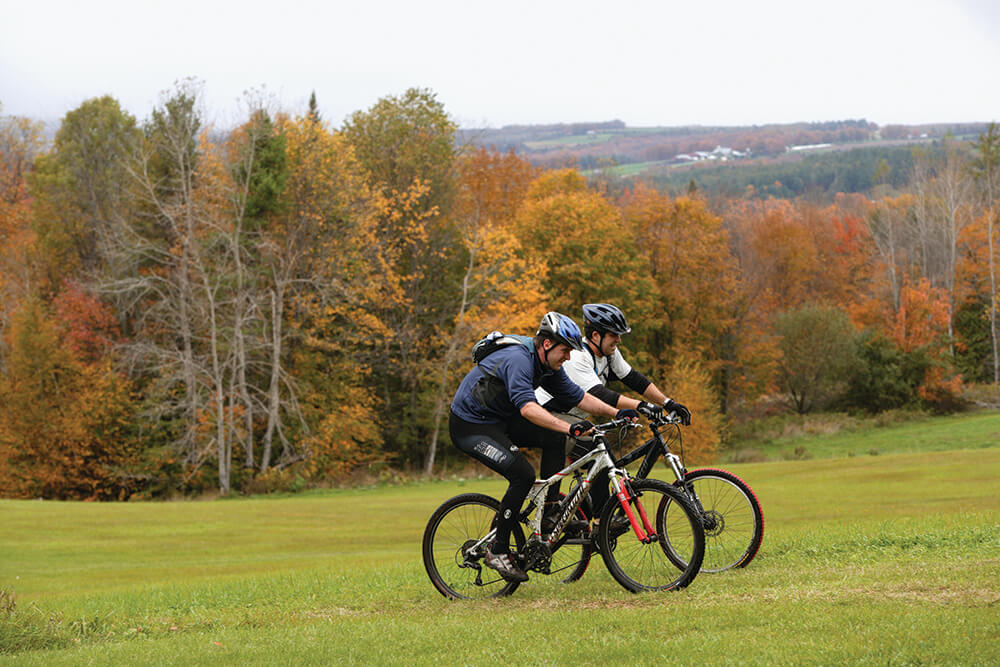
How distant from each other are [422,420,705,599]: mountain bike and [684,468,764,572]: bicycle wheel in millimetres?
465

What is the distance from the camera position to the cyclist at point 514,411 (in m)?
7.95

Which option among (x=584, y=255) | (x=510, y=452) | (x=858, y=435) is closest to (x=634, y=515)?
(x=510, y=452)

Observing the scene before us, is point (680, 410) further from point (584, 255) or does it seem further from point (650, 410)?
point (584, 255)

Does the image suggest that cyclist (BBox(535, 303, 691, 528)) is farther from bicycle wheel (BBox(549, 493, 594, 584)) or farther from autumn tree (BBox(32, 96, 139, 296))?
autumn tree (BBox(32, 96, 139, 296))

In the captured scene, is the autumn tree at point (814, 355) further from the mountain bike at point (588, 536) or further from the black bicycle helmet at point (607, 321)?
the mountain bike at point (588, 536)

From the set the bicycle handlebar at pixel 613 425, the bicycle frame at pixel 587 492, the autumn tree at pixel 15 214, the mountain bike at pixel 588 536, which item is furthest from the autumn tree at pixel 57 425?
the bicycle handlebar at pixel 613 425

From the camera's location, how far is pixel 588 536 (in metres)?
8.34

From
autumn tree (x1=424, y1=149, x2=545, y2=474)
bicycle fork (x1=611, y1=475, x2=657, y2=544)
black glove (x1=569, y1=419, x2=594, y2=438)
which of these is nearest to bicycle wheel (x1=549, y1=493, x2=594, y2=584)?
bicycle fork (x1=611, y1=475, x2=657, y2=544)

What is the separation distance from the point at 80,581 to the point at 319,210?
32.2 m

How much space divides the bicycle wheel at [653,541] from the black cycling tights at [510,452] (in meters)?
0.60

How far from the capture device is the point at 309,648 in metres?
6.91

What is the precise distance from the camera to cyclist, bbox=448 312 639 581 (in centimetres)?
795

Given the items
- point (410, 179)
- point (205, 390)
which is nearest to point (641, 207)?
point (410, 179)

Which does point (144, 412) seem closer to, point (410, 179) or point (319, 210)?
point (319, 210)
